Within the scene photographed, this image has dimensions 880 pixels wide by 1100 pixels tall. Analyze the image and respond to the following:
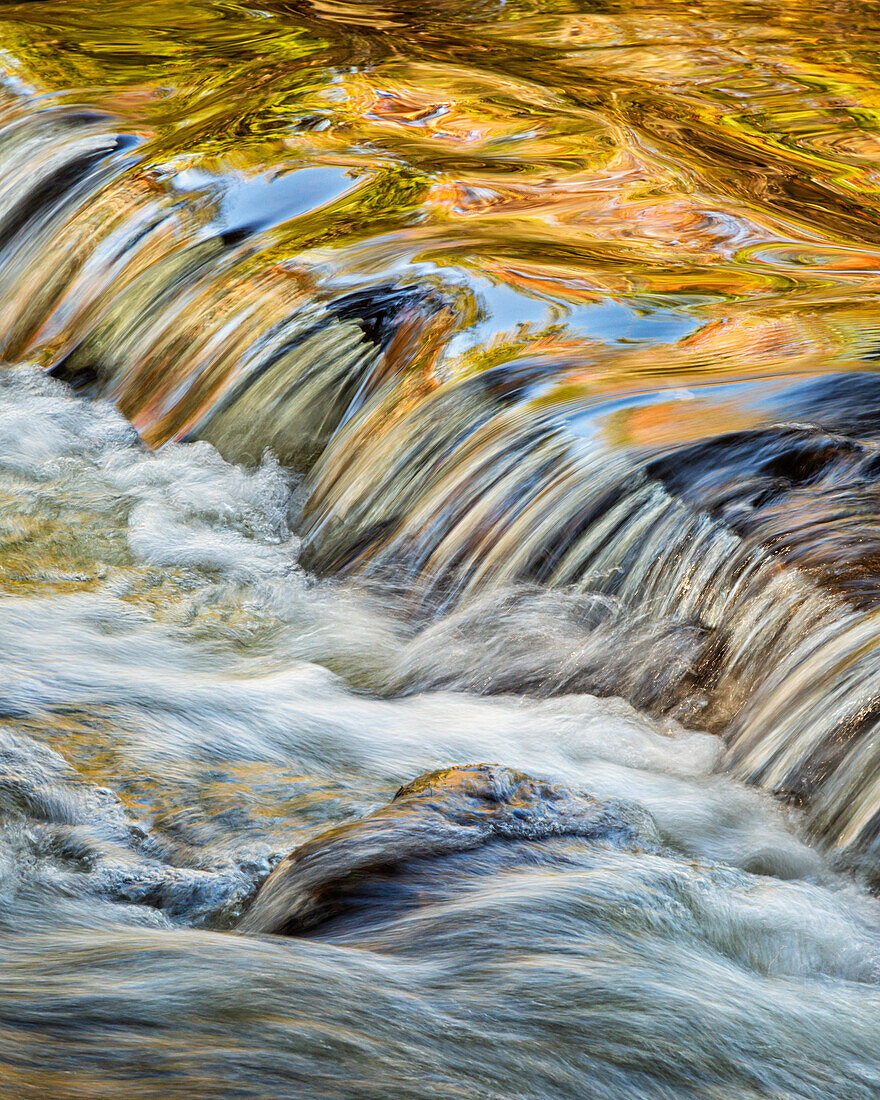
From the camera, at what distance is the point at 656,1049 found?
5.85 feet

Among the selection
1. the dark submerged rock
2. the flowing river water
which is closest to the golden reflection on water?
the flowing river water

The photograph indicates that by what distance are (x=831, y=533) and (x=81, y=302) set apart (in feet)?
12.5

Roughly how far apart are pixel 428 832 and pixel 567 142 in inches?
177

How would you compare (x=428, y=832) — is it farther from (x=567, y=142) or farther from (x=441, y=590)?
(x=567, y=142)

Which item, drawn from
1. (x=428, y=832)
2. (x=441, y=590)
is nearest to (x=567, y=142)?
(x=441, y=590)

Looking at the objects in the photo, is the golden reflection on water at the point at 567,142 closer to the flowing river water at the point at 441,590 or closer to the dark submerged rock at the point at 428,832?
the flowing river water at the point at 441,590

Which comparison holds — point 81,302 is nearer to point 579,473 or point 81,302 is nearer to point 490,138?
point 490,138

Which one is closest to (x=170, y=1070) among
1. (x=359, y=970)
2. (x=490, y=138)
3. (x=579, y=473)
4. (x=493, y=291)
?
(x=359, y=970)

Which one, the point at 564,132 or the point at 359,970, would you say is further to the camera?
the point at 564,132

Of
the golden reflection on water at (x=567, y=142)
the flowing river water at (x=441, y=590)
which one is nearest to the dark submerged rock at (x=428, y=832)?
the flowing river water at (x=441, y=590)

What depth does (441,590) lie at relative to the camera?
3.50 m

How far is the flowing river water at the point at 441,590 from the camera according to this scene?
1848 millimetres

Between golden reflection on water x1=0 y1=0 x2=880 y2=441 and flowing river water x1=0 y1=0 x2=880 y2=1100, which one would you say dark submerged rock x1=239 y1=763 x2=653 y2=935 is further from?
golden reflection on water x1=0 y1=0 x2=880 y2=441

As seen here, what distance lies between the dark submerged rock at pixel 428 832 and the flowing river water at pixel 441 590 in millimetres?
11
